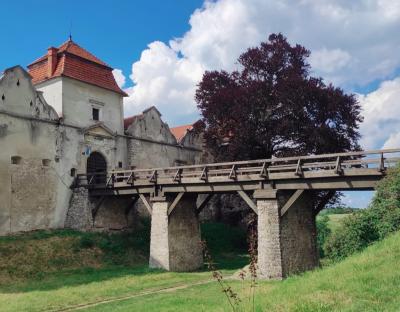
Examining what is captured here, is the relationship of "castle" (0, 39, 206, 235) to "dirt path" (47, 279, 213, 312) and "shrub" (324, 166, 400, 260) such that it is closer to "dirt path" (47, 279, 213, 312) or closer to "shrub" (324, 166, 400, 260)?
"dirt path" (47, 279, 213, 312)

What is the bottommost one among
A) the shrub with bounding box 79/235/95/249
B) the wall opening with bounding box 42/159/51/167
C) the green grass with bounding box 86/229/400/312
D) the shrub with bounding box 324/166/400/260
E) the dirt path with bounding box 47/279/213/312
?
the dirt path with bounding box 47/279/213/312

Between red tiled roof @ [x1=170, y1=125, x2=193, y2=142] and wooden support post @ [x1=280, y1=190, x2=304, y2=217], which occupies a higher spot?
red tiled roof @ [x1=170, y1=125, x2=193, y2=142]

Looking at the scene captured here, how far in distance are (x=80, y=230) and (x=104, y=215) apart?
159 cm

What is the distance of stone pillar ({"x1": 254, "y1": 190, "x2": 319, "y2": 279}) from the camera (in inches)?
611

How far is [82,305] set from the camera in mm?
12469

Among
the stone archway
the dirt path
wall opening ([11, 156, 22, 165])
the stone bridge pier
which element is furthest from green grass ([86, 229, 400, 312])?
the stone archway

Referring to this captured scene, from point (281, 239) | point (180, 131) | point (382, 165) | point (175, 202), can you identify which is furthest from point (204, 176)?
point (180, 131)

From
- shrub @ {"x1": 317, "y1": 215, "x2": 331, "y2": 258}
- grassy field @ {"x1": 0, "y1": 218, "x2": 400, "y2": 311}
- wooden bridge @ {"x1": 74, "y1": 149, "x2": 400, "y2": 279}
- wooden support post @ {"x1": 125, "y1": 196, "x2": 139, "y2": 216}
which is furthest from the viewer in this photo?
shrub @ {"x1": 317, "y1": 215, "x2": 331, "y2": 258}

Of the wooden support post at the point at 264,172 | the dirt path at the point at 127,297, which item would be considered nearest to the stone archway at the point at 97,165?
the dirt path at the point at 127,297

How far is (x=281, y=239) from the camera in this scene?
51.4 ft

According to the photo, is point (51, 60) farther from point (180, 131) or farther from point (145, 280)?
point (145, 280)

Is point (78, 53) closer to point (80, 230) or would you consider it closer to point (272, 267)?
point (80, 230)

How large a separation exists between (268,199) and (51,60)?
633 inches

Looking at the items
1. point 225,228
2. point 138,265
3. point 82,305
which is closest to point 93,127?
point 138,265
